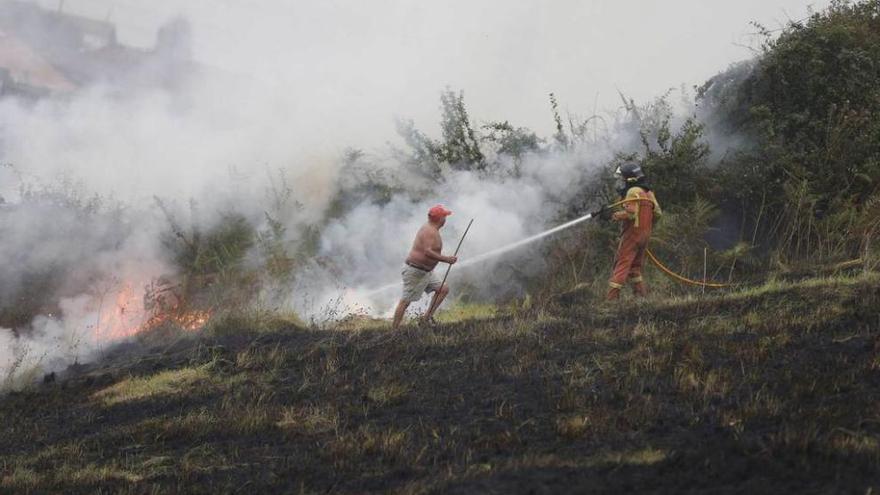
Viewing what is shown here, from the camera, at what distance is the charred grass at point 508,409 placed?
4.12m

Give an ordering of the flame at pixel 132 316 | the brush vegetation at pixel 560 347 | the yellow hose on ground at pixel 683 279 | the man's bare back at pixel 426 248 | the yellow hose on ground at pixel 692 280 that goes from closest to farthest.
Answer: the brush vegetation at pixel 560 347, the yellow hose on ground at pixel 692 280, the man's bare back at pixel 426 248, the yellow hose on ground at pixel 683 279, the flame at pixel 132 316

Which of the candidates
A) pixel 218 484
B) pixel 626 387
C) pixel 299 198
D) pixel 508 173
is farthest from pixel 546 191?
pixel 218 484

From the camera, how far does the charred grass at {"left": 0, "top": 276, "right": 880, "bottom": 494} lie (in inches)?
162

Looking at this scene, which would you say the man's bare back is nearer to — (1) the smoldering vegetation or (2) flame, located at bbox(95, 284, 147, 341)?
(1) the smoldering vegetation

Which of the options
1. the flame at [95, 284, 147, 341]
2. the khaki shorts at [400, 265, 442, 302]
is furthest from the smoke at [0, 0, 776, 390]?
the khaki shorts at [400, 265, 442, 302]

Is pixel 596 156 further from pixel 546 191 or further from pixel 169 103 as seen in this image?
pixel 169 103

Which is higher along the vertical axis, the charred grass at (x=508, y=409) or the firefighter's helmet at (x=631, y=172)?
the firefighter's helmet at (x=631, y=172)

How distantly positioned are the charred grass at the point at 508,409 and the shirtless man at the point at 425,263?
2.66 feet

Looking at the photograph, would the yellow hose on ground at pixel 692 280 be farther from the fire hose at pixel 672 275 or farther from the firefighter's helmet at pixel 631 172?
the firefighter's helmet at pixel 631 172

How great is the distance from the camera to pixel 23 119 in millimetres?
15633

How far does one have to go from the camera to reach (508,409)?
18.1ft

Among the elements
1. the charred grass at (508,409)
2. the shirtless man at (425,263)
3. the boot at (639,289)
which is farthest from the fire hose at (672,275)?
the shirtless man at (425,263)

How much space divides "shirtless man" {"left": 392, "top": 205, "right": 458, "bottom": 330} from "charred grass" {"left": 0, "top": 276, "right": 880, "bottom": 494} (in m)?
0.81

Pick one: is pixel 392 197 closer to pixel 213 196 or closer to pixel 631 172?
pixel 213 196
